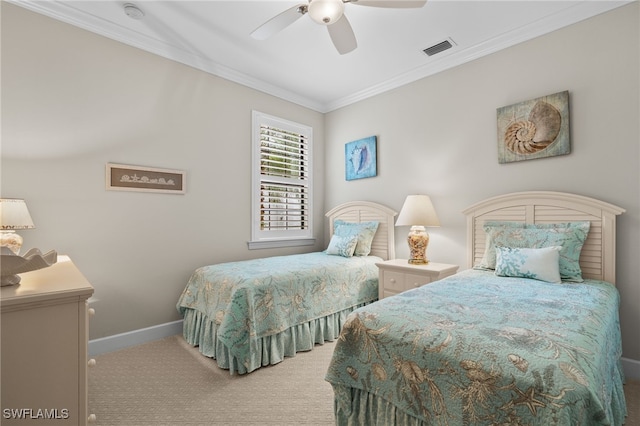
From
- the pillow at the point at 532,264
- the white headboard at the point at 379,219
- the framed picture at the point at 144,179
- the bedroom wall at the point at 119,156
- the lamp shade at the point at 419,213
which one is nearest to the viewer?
the pillow at the point at 532,264

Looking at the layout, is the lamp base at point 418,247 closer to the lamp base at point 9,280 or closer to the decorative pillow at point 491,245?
the decorative pillow at point 491,245

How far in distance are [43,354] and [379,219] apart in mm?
3223

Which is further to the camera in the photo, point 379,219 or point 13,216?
point 379,219

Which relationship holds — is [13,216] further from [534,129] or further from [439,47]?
[534,129]

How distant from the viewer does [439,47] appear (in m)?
3.01

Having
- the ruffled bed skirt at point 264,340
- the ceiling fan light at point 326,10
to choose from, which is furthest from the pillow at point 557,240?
the ceiling fan light at point 326,10

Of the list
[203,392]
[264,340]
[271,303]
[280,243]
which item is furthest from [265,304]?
[280,243]

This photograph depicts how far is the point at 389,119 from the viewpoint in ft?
12.4

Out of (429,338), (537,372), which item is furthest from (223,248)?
(537,372)

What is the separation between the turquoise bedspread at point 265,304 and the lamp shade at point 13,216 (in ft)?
4.18

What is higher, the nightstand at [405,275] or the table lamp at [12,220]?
the table lamp at [12,220]

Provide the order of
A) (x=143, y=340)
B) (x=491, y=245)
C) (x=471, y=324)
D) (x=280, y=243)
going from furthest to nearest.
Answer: (x=280, y=243), (x=143, y=340), (x=491, y=245), (x=471, y=324)

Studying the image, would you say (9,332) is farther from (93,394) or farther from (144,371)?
(144,371)

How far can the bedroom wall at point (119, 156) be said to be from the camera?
2.34 meters
